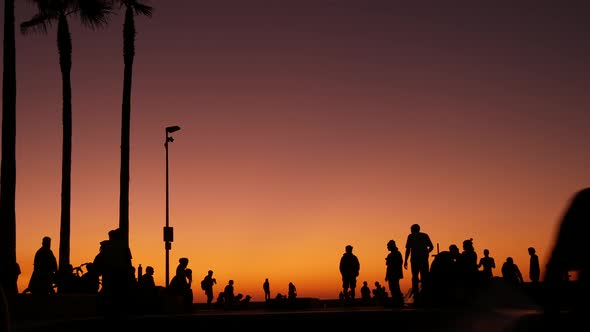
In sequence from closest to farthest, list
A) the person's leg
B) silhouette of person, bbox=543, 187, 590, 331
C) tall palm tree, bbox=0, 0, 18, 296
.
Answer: silhouette of person, bbox=543, 187, 590, 331, tall palm tree, bbox=0, 0, 18, 296, the person's leg

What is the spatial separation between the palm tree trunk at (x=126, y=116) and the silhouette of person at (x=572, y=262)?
24109 mm

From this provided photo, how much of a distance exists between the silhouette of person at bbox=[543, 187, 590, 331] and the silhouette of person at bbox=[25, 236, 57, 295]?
18006 mm

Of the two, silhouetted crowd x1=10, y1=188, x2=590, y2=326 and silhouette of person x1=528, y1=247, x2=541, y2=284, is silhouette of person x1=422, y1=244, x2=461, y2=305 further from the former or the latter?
silhouette of person x1=528, y1=247, x2=541, y2=284

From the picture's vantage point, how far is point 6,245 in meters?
21.2

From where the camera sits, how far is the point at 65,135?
30359 millimetres

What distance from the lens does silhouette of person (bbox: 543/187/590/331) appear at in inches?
199

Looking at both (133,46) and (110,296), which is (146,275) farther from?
(110,296)

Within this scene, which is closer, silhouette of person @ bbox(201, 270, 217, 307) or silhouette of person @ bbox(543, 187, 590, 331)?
silhouette of person @ bbox(543, 187, 590, 331)

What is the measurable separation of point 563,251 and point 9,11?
20.8m

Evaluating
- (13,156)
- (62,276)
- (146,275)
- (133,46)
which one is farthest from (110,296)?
(133,46)

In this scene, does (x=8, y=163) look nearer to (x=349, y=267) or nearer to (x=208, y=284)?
(x=349, y=267)

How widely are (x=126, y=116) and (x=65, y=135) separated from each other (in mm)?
2168

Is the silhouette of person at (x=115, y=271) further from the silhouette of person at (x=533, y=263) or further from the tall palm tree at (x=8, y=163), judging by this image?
the silhouette of person at (x=533, y=263)

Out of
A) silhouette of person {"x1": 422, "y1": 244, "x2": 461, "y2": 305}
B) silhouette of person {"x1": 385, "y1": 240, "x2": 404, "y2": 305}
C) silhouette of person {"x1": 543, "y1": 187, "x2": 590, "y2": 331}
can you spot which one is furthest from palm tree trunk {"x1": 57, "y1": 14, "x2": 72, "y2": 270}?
silhouette of person {"x1": 543, "y1": 187, "x2": 590, "y2": 331}
